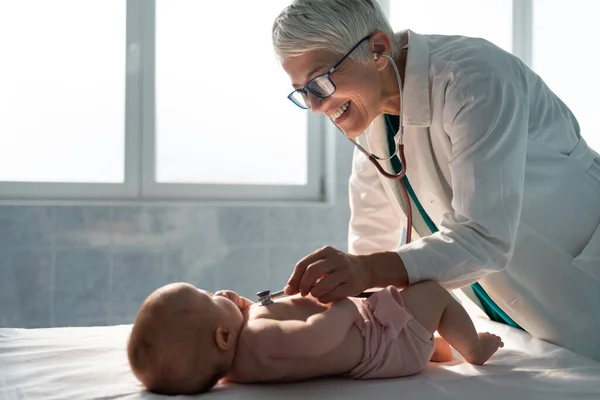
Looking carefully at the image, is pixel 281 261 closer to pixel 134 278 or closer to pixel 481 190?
pixel 134 278

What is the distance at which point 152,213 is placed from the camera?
297cm

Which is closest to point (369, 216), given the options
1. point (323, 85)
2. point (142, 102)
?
point (323, 85)

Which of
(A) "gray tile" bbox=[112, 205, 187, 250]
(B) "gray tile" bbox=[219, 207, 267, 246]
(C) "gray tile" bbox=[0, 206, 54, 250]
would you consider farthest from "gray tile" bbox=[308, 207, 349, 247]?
(C) "gray tile" bbox=[0, 206, 54, 250]

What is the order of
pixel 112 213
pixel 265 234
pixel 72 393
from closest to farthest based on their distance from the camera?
pixel 72 393
pixel 112 213
pixel 265 234

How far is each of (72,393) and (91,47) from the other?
7.59 ft

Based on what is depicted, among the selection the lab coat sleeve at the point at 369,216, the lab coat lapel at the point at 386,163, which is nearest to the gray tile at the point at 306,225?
the lab coat sleeve at the point at 369,216

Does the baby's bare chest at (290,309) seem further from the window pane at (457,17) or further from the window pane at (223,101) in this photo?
the window pane at (457,17)

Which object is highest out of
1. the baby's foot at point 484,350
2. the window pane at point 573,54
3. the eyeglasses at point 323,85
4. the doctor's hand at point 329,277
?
the window pane at point 573,54

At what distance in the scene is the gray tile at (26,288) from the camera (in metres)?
2.79

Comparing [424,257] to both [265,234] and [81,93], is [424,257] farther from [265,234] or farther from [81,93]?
[81,93]

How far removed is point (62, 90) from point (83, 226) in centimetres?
70

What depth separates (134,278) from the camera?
295 cm

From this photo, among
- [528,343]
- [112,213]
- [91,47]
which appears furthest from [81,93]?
[528,343]

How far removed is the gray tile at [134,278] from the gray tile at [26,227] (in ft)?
1.05
